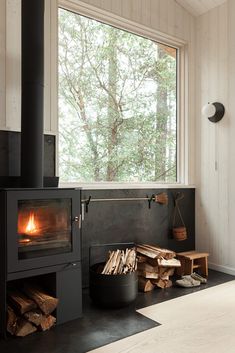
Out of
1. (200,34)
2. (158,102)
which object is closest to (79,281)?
(158,102)

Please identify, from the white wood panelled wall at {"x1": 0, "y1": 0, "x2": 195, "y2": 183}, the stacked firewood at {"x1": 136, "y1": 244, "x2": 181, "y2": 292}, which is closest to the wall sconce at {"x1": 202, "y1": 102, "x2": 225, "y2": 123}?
the white wood panelled wall at {"x1": 0, "y1": 0, "x2": 195, "y2": 183}

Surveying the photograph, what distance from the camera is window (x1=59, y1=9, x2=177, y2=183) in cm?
306

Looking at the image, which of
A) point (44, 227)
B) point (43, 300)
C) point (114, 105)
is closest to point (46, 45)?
point (114, 105)

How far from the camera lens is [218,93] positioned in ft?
11.8

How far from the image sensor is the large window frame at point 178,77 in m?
3.05

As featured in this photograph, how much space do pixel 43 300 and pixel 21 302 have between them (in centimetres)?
14

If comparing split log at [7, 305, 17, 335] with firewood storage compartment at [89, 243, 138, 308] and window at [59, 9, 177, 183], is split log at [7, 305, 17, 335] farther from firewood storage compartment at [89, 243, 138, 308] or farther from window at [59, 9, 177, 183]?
window at [59, 9, 177, 183]

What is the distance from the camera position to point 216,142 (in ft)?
11.9

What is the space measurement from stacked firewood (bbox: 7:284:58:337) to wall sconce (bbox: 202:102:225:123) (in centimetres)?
250

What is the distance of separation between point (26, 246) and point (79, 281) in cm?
51

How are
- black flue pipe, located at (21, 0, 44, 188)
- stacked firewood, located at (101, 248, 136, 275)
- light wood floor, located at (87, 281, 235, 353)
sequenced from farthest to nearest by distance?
stacked firewood, located at (101, 248, 136, 275), black flue pipe, located at (21, 0, 44, 188), light wood floor, located at (87, 281, 235, 353)

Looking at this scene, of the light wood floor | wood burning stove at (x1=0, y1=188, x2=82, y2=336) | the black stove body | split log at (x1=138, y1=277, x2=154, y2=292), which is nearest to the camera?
the light wood floor

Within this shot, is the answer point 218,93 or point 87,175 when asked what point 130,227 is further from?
point 218,93

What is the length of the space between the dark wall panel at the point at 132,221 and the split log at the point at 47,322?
0.76m
